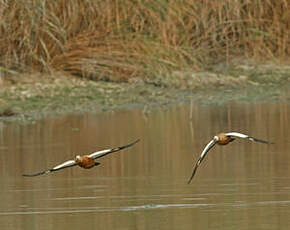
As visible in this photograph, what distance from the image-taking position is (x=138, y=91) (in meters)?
14.6

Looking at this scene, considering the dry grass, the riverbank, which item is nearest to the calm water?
the riverbank

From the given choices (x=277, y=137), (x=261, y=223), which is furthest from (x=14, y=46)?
(x=261, y=223)

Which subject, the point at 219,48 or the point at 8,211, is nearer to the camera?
→ the point at 8,211

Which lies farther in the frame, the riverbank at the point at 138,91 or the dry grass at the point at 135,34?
the dry grass at the point at 135,34

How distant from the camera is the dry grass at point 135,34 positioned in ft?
48.2

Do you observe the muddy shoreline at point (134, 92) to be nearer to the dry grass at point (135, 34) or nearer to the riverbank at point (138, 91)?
the riverbank at point (138, 91)

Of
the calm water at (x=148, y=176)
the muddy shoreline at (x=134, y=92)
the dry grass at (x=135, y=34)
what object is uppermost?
the dry grass at (x=135, y=34)

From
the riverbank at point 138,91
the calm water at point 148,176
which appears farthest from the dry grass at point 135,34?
the calm water at point 148,176

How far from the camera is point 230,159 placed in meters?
9.18

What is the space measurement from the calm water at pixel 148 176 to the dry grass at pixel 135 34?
2.27 meters

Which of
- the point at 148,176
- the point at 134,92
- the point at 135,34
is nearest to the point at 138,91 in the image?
the point at 134,92

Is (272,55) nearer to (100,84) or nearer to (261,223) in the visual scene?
(100,84)

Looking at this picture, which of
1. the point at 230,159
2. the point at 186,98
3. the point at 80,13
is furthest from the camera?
the point at 80,13

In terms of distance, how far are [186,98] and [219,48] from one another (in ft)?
8.44
